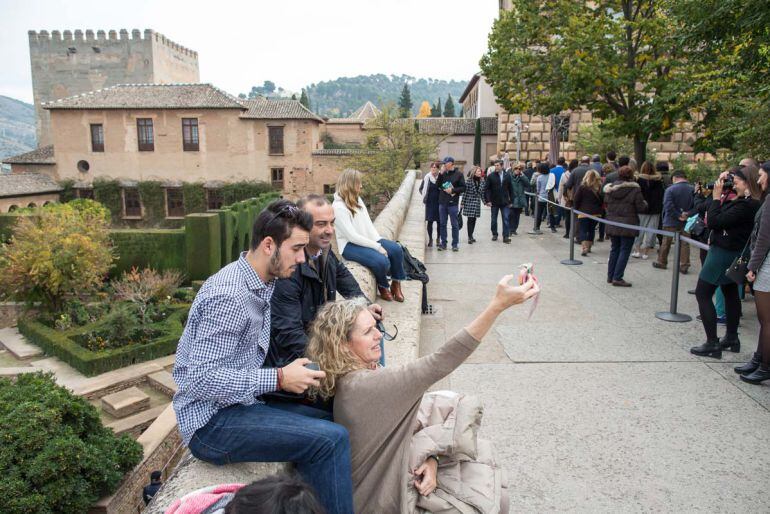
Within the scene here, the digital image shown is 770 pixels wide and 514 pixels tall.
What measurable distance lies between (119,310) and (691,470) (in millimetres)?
15102

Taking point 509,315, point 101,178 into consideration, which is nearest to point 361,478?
point 509,315

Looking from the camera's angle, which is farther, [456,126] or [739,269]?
[456,126]

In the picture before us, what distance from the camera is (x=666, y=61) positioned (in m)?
12.5

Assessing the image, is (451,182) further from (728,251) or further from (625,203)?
(728,251)

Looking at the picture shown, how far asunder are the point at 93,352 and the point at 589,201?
481 inches

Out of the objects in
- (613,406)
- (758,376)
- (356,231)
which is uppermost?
(356,231)

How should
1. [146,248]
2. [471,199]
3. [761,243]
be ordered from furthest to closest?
[146,248] → [471,199] → [761,243]

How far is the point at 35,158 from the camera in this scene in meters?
42.3

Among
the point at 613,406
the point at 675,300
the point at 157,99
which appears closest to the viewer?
A: the point at 613,406

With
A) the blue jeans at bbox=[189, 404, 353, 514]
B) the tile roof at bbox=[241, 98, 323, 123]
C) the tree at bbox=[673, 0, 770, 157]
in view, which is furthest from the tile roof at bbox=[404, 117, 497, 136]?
the blue jeans at bbox=[189, 404, 353, 514]

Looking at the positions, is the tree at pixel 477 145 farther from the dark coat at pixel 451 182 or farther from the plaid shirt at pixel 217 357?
the plaid shirt at pixel 217 357

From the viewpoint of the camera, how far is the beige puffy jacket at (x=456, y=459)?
7.73 ft

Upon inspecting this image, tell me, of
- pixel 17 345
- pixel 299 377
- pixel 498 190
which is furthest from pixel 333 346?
Answer: pixel 17 345

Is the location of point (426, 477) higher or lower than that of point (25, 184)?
higher
